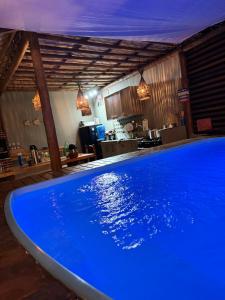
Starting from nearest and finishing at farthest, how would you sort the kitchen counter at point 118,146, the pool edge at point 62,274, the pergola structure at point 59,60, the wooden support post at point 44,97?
1. the pool edge at point 62,274
2. the wooden support post at point 44,97
3. the pergola structure at point 59,60
4. the kitchen counter at point 118,146

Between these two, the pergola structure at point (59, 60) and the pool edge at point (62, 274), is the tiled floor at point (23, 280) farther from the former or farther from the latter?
the pergola structure at point (59, 60)

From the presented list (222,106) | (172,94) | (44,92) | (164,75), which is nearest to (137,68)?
(164,75)

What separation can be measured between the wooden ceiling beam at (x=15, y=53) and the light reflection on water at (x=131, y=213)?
10.7ft

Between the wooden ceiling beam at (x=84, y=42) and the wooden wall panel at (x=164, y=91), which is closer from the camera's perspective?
the wooden ceiling beam at (x=84, y=42)

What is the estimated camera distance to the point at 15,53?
18.4 ft

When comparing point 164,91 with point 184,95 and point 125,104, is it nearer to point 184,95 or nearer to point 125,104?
point 184,95

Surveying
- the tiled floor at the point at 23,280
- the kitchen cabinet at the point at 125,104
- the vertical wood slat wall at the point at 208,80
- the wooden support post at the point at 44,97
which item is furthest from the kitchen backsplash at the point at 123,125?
the tiled floor at the point at 23,280

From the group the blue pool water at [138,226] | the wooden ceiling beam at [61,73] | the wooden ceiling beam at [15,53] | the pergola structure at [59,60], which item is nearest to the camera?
the blue pool water at [138,226]

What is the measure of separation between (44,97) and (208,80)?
4329mm

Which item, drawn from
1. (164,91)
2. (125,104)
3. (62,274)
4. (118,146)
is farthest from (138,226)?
(125,104)

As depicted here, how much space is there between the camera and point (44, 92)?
4.73 meters

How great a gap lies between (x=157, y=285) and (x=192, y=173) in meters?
2.71

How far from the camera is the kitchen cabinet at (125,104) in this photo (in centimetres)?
852

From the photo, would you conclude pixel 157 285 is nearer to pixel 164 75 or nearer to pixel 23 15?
pixel 23 15
